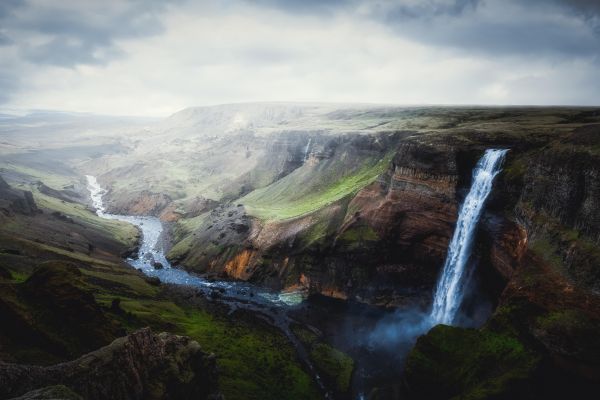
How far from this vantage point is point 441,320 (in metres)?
68.9

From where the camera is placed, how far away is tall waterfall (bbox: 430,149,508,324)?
69.2 metres

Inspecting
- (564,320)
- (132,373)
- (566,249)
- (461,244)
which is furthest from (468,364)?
(132,373)

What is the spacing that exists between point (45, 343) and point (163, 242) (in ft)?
339

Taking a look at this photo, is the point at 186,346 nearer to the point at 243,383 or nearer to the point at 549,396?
the point at 243,383

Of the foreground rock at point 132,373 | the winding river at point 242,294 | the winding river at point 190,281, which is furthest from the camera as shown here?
the winding river at point 190,281

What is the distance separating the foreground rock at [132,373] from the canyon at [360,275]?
0.29 metres

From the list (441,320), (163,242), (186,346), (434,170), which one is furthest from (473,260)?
(163,242)

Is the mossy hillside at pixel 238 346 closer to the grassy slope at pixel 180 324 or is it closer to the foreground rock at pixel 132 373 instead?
the grassy slope at pixel 180 324

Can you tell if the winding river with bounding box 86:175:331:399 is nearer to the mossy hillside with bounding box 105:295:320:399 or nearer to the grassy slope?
the mossy hillside with bounding box 105:295:320:399

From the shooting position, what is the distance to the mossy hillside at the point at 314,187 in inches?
4328

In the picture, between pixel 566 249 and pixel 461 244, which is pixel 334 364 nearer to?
pixel 461 244

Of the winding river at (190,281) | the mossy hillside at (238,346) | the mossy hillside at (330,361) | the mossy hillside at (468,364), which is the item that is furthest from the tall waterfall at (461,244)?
the winding river at (190,281)

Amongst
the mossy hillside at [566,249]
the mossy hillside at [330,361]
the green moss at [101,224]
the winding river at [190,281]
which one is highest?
the mossy hillside at [566,249]

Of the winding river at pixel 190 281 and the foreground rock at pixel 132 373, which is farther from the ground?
the foreground rock at pixel 132 373
